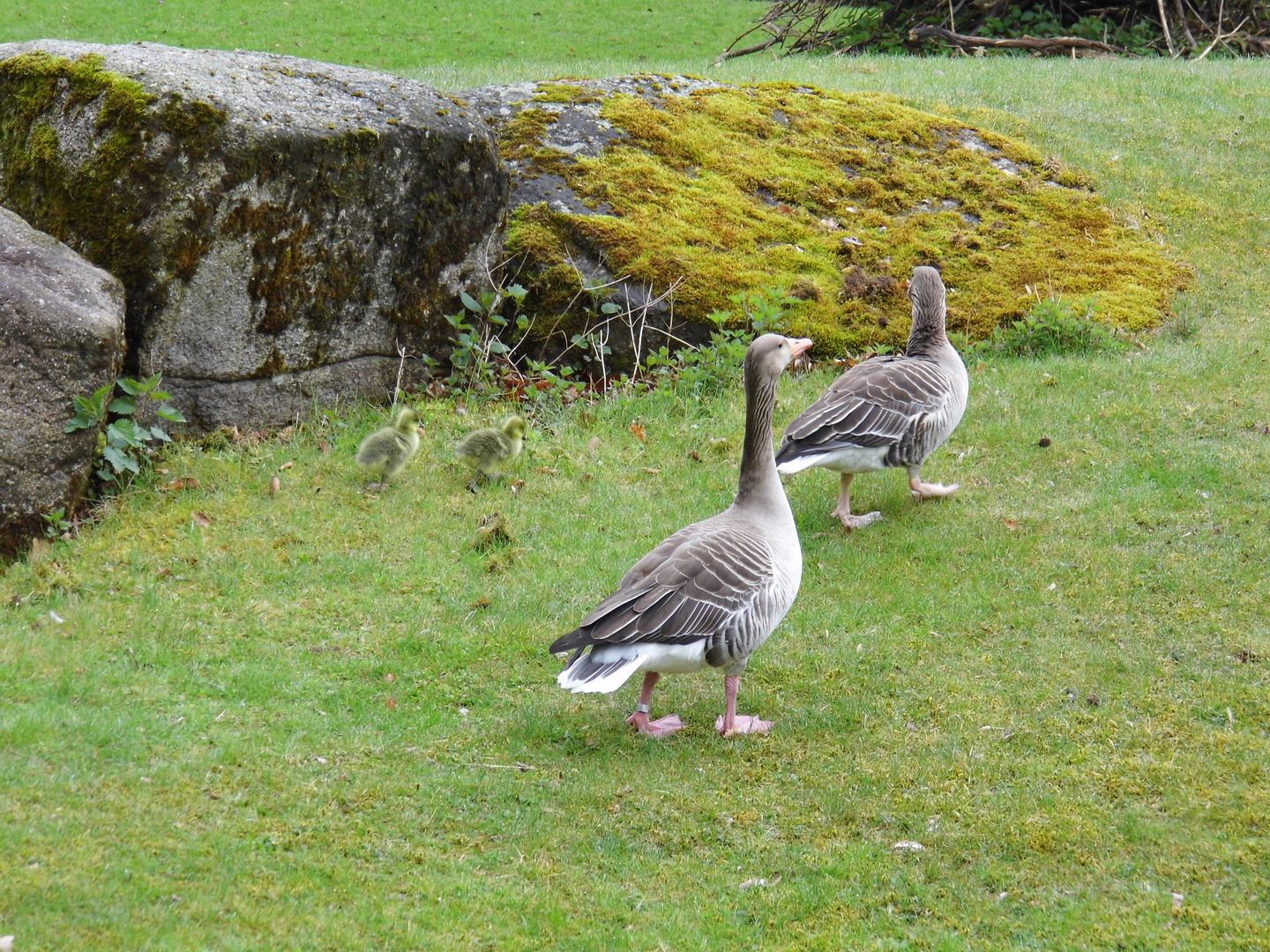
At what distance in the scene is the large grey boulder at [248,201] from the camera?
28.7 feet

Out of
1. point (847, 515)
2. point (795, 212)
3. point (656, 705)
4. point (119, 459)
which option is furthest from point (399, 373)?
point (795, 212)

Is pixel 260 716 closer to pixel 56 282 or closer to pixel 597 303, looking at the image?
pixel 56 282

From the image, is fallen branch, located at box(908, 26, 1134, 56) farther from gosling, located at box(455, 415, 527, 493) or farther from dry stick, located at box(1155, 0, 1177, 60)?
gosling, located at box(455, 415, 527, 493)

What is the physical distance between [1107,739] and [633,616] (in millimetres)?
2661

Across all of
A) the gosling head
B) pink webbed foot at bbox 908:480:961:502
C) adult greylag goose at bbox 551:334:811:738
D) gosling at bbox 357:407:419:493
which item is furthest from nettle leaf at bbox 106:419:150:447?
pink webbed foot at bbox 908:480:961:502

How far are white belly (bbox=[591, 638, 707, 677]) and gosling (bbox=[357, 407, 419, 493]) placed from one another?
370cm

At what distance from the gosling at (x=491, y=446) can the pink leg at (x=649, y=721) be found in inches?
126

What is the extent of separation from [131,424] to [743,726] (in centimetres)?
560

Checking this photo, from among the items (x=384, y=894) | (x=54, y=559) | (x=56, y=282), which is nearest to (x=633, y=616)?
(x=384, y=894)

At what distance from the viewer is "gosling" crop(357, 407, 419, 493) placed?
28.9ft

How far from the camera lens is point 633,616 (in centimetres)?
565

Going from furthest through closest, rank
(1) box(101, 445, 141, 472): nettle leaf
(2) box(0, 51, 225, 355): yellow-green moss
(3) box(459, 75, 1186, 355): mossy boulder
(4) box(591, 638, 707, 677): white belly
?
(3) box(459, 75, 1186, 355): mossy boulder → (2) box(0, 51, 225, 355): yellow-green moss → (1) box(101, 445, 141, 472): nettle leaf → (4) box(591, 638, 707, 677): white belly

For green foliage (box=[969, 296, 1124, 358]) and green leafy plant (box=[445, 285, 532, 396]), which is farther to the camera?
green foliage (box=[969, 296, 1124, 358])

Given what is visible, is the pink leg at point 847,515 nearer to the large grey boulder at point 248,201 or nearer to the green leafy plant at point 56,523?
the large grey boulder at point 248,201
